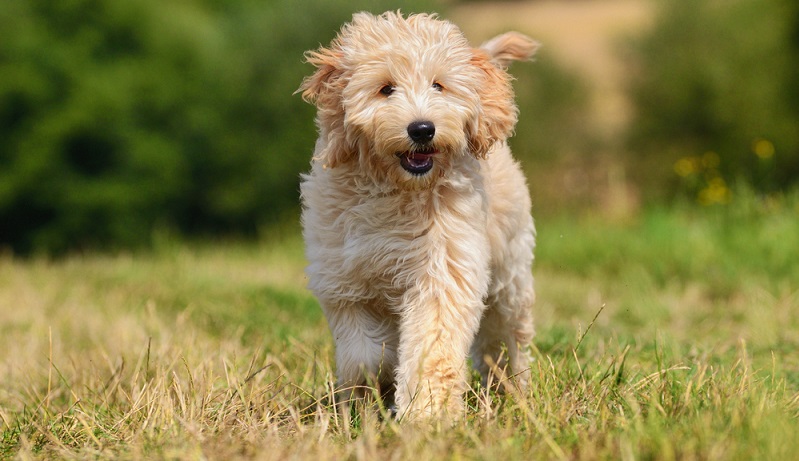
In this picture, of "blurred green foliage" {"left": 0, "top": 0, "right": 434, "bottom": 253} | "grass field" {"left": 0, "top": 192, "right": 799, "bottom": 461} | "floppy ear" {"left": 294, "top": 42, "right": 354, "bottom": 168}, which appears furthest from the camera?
"blurred green foliage" {"left": 0, "top": 0, "right": 434, "bottom": 253}

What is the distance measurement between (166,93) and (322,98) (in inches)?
478

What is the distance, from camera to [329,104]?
13.6 feet

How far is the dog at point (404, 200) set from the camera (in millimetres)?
3838

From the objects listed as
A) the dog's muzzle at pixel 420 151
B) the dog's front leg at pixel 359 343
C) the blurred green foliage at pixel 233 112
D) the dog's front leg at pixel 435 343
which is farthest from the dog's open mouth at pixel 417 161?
the blurred green foliage at pixel 233 112

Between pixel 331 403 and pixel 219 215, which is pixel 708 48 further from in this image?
pixel 331 403

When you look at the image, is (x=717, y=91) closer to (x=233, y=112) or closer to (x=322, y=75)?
(x=233, y=112)

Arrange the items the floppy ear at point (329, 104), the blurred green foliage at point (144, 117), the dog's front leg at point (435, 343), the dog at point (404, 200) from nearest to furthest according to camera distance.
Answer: the dog's front leg at point (435, 343), the dog at point (404, 200), the floppy ear at point (329, 104), the blurred green foliage at point (144, 117)

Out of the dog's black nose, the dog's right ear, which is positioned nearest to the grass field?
the dog's black nose

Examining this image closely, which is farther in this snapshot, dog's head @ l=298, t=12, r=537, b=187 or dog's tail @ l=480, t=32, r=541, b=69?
dog's tail @ l=480, t=32, r=541, b=69

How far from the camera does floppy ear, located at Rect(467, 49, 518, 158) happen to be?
4.11m

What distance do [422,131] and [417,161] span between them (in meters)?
0.18

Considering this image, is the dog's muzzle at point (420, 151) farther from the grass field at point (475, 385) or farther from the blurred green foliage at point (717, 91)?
the blurred green foliage at point (717, 91)

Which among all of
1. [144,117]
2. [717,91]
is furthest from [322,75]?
[717,91]

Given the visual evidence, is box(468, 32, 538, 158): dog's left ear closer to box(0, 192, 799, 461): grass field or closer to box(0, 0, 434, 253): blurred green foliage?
box(0, 192, 799, 461): grass field
